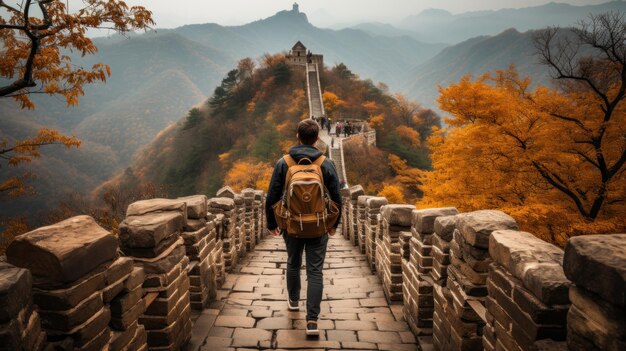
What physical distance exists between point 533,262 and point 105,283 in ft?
8.31

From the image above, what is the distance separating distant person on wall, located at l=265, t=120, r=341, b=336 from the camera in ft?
10.7

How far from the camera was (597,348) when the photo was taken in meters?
1.47

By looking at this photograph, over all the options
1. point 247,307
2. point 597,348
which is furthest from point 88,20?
point 597,348

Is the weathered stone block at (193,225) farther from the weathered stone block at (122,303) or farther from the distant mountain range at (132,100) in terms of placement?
the distant mountain range at (132,100)

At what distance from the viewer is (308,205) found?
3260 mm

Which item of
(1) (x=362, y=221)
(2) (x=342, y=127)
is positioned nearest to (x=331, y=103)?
(2) (x=342, y=127)

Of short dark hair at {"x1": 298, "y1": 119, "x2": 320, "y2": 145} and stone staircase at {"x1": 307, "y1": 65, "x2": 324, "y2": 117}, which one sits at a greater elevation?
stone staircase at {"x1": 307, "y1": 65, "x2": 324, "y2": 117}

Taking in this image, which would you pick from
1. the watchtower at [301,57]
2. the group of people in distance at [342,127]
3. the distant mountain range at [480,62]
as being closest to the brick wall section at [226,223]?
the group of people in distance at [342,127]

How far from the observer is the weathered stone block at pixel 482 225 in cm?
249

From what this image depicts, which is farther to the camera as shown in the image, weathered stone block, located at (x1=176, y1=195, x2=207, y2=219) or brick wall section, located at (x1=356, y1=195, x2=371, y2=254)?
brick wall section, located at (x1=356, y1=195, x2=371, y2=254)

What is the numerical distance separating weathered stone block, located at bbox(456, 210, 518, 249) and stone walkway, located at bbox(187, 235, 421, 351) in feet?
4.84

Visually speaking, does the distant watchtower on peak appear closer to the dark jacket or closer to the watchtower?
the watchtower

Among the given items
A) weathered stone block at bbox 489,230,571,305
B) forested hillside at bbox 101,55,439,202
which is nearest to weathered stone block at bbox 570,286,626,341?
weathered stone block at bbox 489,230,571,305

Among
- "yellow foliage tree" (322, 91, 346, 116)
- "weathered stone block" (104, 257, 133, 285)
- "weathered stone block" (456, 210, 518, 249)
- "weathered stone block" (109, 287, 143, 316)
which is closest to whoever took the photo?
"weathered stone block" (104, 257, 133, 285)
